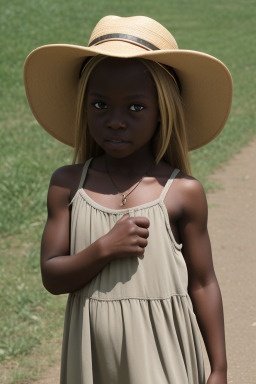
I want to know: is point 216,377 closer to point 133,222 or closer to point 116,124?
point 133,222

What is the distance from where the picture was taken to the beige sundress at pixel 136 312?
2332mm

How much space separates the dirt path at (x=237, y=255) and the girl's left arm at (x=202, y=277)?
172 cm

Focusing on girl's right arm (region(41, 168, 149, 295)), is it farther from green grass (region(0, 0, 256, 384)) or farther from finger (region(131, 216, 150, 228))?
green grass (region(0, 0, 256, 384))

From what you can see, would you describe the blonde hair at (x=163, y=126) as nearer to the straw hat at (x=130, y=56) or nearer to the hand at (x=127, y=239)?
the straw hat at (x=130, y=56)

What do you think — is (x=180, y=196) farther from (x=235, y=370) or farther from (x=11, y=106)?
(x=11, y=106)

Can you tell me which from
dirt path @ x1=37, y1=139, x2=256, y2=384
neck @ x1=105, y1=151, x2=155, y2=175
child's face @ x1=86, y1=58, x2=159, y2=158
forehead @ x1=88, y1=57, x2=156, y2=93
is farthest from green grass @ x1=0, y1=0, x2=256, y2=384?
forehead @ x1=88, y1=57, x2=156, y2=93

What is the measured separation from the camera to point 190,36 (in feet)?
46.9

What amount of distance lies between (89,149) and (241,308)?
2622 mm

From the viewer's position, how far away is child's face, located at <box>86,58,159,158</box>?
7.63 feet

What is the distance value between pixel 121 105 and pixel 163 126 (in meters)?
0.18

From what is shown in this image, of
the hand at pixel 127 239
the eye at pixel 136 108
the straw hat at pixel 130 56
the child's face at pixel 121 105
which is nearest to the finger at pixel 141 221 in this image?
the hand at pixel 127 239

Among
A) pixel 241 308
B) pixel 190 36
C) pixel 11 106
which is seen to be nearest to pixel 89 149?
pixel 241 308

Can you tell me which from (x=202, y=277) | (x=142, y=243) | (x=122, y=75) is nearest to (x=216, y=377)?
(x=202, y=277)

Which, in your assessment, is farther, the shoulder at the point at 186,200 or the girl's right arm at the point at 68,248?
the shoulder at the point at 186,200
